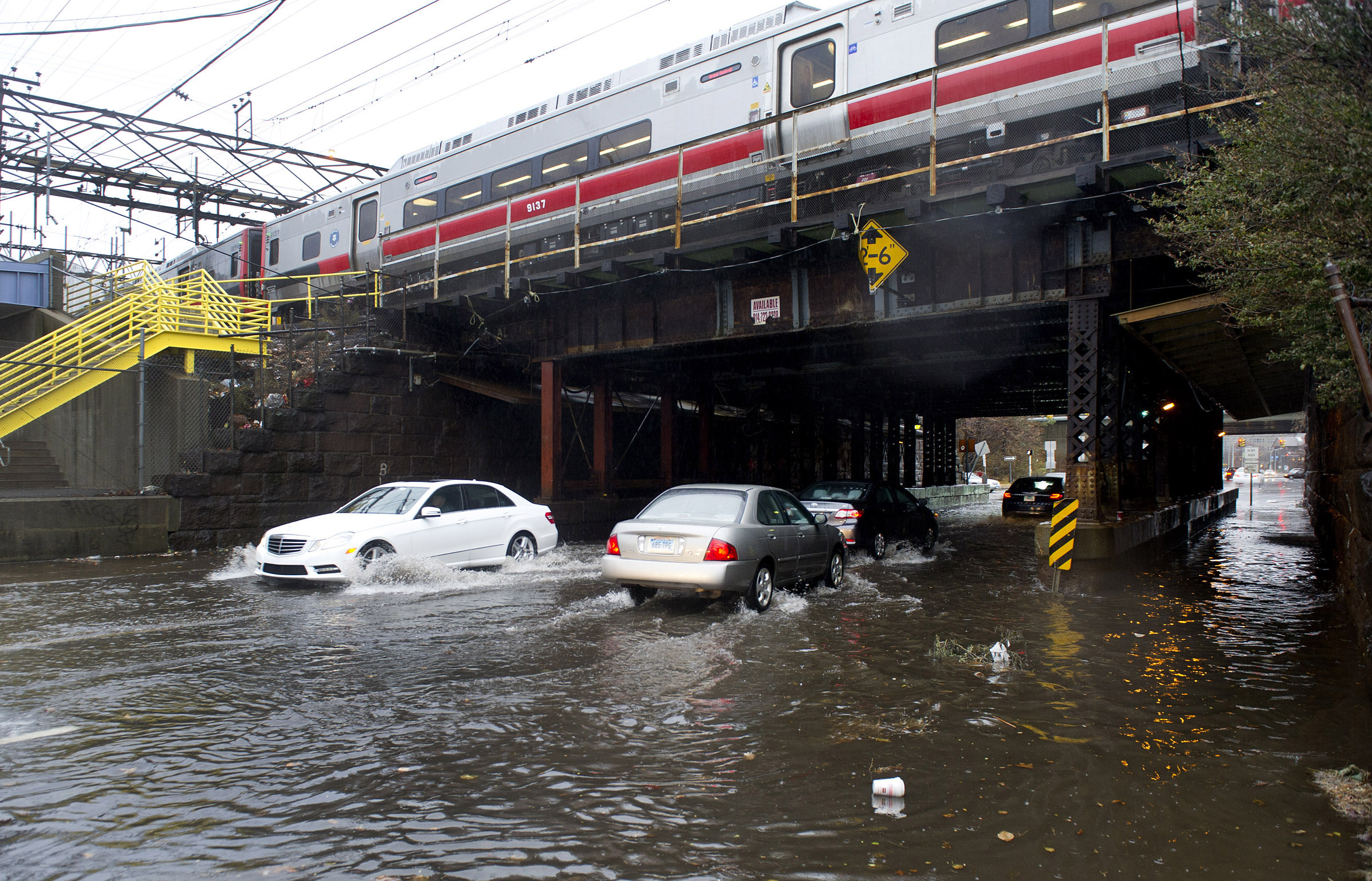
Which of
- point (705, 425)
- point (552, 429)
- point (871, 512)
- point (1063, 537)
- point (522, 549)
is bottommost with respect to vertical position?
point (522, 549)

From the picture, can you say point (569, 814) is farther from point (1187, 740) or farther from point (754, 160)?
point (754, 160)

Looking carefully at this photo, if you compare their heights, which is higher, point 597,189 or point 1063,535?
point 597,189

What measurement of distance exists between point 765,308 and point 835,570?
18.9ft

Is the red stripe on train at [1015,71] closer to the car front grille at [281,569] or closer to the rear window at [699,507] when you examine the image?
the rear window at [699,507]

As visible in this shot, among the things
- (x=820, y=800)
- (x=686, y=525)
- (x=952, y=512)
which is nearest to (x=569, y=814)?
(x=820, y=800)

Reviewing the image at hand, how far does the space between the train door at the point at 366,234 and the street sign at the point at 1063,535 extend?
18.1 metres

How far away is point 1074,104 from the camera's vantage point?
1180cm

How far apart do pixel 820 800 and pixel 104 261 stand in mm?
44153

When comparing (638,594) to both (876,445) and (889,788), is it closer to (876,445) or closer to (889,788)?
(889,788)

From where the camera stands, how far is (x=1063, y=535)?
12.4m

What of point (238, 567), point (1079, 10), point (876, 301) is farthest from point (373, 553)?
point (1079, 10)

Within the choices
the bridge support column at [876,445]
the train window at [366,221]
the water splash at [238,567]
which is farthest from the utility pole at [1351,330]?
the bridge support column at [876,445]

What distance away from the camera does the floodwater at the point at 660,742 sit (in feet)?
12.8

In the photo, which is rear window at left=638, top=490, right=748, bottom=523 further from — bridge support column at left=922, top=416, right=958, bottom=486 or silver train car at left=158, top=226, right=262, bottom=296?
bridge support column at left=922, top=416, right=958, bottom=486
